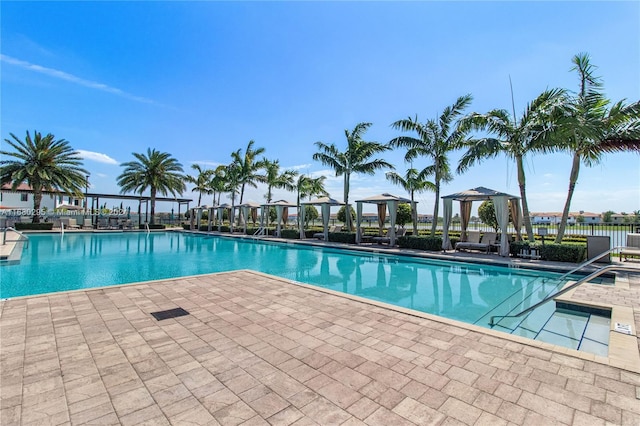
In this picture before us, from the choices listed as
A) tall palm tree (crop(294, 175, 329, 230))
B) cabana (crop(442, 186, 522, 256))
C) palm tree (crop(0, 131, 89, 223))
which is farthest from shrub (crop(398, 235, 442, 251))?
palm tree (crop(0, 131, 89, 223))

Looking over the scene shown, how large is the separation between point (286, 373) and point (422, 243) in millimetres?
11491

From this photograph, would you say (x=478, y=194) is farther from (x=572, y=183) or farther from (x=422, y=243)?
(x=422, y=243)

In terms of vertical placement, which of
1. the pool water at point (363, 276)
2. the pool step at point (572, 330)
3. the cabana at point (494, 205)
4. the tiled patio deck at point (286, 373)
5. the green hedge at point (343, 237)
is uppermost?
the cabana at point (494, 205)

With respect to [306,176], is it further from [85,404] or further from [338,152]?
[85,404]

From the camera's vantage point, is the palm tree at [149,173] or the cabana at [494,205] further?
the palm tree at [149,173]

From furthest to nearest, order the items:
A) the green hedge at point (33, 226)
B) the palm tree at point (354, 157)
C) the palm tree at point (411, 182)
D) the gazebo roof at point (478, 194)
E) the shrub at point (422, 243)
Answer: the green hedge at point (33, 226) → the palm tree at point (354, 157) → the palm tree at point (411, 182) → the shrub at point (422, 243) → the gazebo roof at point (478, 194)

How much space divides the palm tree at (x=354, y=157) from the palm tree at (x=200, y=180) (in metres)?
18.4

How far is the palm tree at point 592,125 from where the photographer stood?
361 inches

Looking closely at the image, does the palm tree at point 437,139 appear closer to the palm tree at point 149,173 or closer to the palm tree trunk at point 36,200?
the palm tree at point 149,173

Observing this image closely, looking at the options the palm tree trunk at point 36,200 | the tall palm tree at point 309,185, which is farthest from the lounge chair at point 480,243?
the palm tree trunk at point 36,200

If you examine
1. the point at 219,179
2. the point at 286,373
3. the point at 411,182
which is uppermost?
the point at 219,179

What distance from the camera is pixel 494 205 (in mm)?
11445

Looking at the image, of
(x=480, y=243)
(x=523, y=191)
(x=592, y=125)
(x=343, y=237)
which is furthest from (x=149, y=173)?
(x=592, y=125)

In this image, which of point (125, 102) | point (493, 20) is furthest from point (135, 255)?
point (493, 20)
